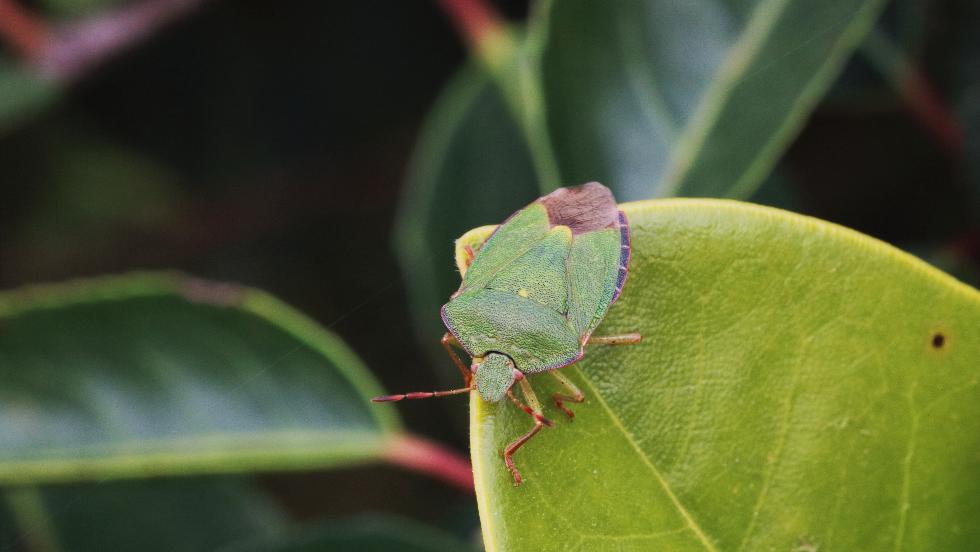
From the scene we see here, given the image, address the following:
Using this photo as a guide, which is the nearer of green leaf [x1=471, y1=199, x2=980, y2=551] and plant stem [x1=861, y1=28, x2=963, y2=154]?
green leaf [x1=471, y1=199, x2=980, y2=551]

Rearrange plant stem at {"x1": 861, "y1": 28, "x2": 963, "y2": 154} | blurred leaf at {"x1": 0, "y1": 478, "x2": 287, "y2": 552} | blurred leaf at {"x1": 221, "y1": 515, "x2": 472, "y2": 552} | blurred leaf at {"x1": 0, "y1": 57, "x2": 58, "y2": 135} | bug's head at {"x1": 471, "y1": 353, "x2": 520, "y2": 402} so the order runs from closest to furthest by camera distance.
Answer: bug's head at {"x1": 471, "y1": 353, "x2": 520, "y2": 402}
blurred leaf at {"x1": 221, "y1": 515, "x2": 472, "y2": 552}
plant stem at {"x1": 861, "y1": 28, "x2": 963, "y2": 154}
blurred leaf at {"x1": 0, "y1": 478, "x2": 287, "y2": 552}
blurred leaf at {"x1": 0, "y1": 57, "x2": 58, "y2": 135}

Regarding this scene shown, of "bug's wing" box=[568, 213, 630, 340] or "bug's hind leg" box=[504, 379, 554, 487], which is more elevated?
"bug's wing" box=[568, 213, 630, 340]

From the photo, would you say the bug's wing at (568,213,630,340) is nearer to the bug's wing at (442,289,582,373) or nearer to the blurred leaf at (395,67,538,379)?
the bug's wing at (442,289,582,373)

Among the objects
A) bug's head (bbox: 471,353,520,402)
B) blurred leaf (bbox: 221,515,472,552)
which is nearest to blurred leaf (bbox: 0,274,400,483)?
blurred leaf (bbox: 221,515,472,552)

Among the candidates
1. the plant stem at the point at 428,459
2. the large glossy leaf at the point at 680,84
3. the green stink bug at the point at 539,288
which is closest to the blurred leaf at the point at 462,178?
the plant stem at the point at 428,459

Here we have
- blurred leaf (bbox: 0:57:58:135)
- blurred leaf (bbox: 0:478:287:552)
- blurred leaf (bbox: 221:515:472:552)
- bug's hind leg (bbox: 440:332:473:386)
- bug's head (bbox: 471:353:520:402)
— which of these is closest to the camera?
bug's head (bbox: 471:353:520:402)

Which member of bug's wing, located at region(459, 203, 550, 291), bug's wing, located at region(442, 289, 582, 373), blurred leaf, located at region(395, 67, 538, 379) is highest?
blurred leaf, located at region(395, 67, 538, 379)

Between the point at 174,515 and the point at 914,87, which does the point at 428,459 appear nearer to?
the point at 174,515
